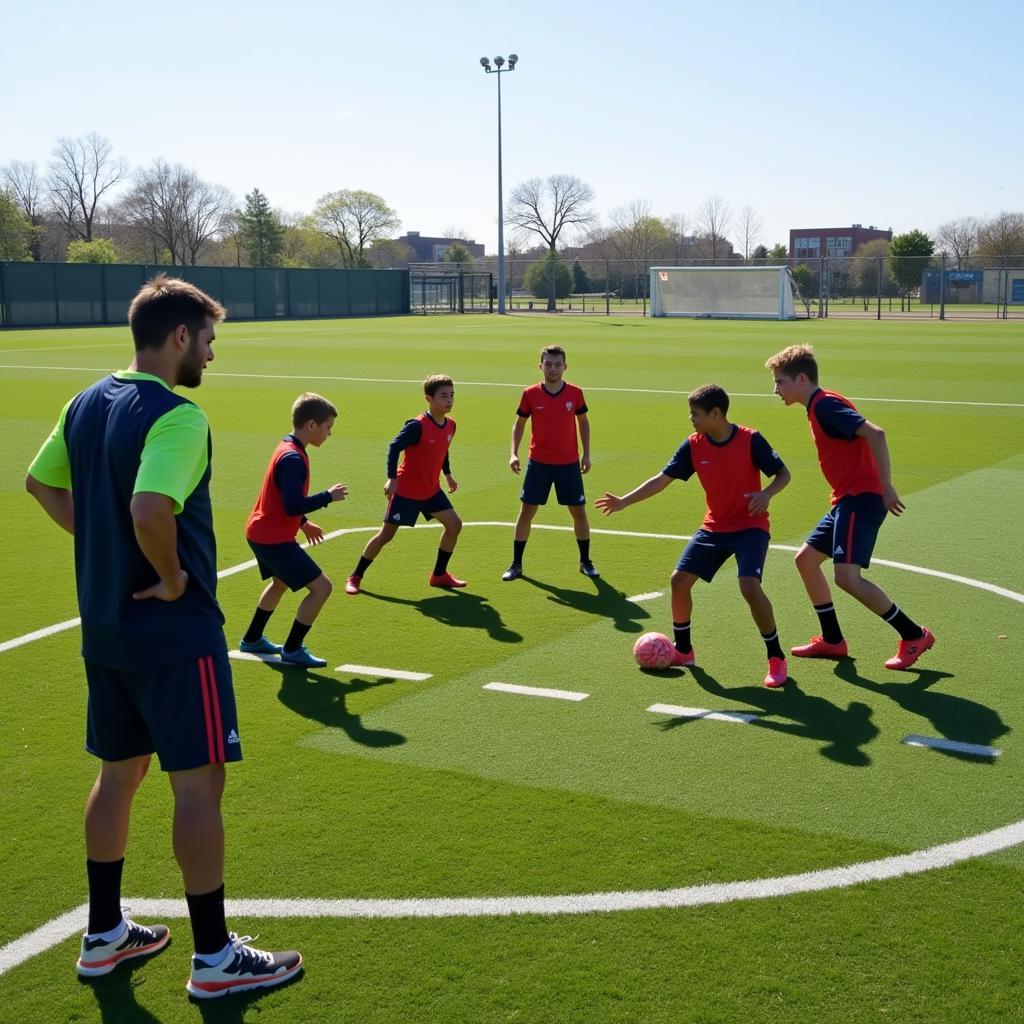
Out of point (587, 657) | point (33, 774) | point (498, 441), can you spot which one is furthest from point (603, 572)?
point (498, 441)

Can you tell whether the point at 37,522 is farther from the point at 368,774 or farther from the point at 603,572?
the point at 368,774

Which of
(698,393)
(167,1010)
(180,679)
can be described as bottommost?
(167,1010)

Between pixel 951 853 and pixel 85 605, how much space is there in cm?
349

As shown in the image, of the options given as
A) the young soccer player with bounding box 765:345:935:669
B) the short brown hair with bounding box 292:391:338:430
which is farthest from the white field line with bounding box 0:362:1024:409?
the short brown hair with bounding box 292:391:338:430

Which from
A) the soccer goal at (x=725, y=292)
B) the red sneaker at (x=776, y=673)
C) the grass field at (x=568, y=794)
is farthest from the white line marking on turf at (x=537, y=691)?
the soccer goal at (x=725, y=292)

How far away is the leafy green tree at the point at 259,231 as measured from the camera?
343ft

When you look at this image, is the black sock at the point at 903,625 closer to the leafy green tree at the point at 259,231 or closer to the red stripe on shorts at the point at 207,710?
the red stripe on shorts at the point at 207,710

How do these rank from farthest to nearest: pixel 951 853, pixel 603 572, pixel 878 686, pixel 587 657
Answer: pixel 603 572 < pixel 587 657 < pixel 878 686 < pixel 951 853

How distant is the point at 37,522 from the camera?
12.2 meters

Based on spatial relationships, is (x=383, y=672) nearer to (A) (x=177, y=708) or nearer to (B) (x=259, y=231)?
(A) (x=177, y=708)

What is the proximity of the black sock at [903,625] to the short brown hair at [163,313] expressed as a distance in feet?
16.3

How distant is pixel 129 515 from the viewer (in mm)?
3928

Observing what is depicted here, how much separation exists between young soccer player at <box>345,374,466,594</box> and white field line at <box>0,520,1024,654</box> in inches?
55.0

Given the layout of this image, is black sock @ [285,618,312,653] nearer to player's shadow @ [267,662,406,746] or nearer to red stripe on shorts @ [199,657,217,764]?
player's shadow @ [267,662,406,746]
